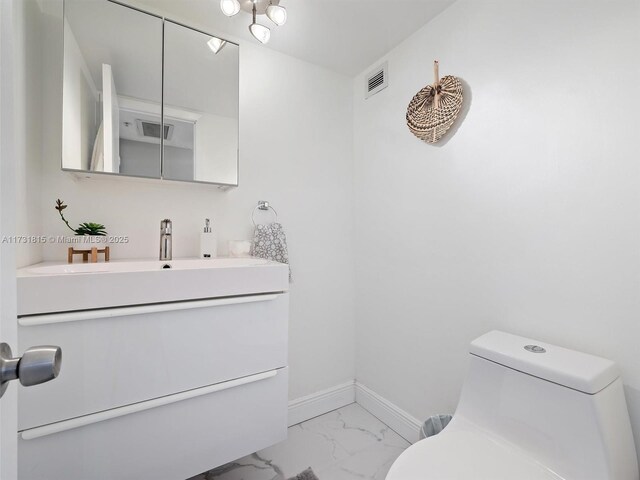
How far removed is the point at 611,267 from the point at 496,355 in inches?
18.1

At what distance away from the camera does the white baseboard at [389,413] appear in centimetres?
160

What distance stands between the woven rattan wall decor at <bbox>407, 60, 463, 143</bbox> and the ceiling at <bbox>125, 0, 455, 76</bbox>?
0.30m

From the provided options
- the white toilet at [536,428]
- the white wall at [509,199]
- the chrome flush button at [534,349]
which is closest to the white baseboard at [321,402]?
the white wall at [509,199]

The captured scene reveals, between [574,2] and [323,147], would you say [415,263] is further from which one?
[574,2]

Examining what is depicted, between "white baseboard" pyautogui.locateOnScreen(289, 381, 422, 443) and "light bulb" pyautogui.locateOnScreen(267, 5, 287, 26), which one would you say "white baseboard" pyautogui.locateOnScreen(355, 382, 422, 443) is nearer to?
"white baseboard" pyautogui.locateOnScreen(289, 381, 422, 443)

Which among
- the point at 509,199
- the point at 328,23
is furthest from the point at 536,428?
the point at 328,23

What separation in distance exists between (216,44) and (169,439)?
176 cm

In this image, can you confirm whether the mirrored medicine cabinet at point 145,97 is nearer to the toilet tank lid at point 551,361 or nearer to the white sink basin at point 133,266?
the white sink basin at point 133,266

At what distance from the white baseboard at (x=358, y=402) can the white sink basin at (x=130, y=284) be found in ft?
3.21

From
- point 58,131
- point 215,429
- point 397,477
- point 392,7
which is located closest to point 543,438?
point 397,477

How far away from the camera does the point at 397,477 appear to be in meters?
0.81

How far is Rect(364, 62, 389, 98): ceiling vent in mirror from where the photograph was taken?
180 cm

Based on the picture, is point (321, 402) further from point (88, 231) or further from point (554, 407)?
point (88, 231)

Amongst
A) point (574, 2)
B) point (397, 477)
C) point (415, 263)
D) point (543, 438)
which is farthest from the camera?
point (415, 263)
